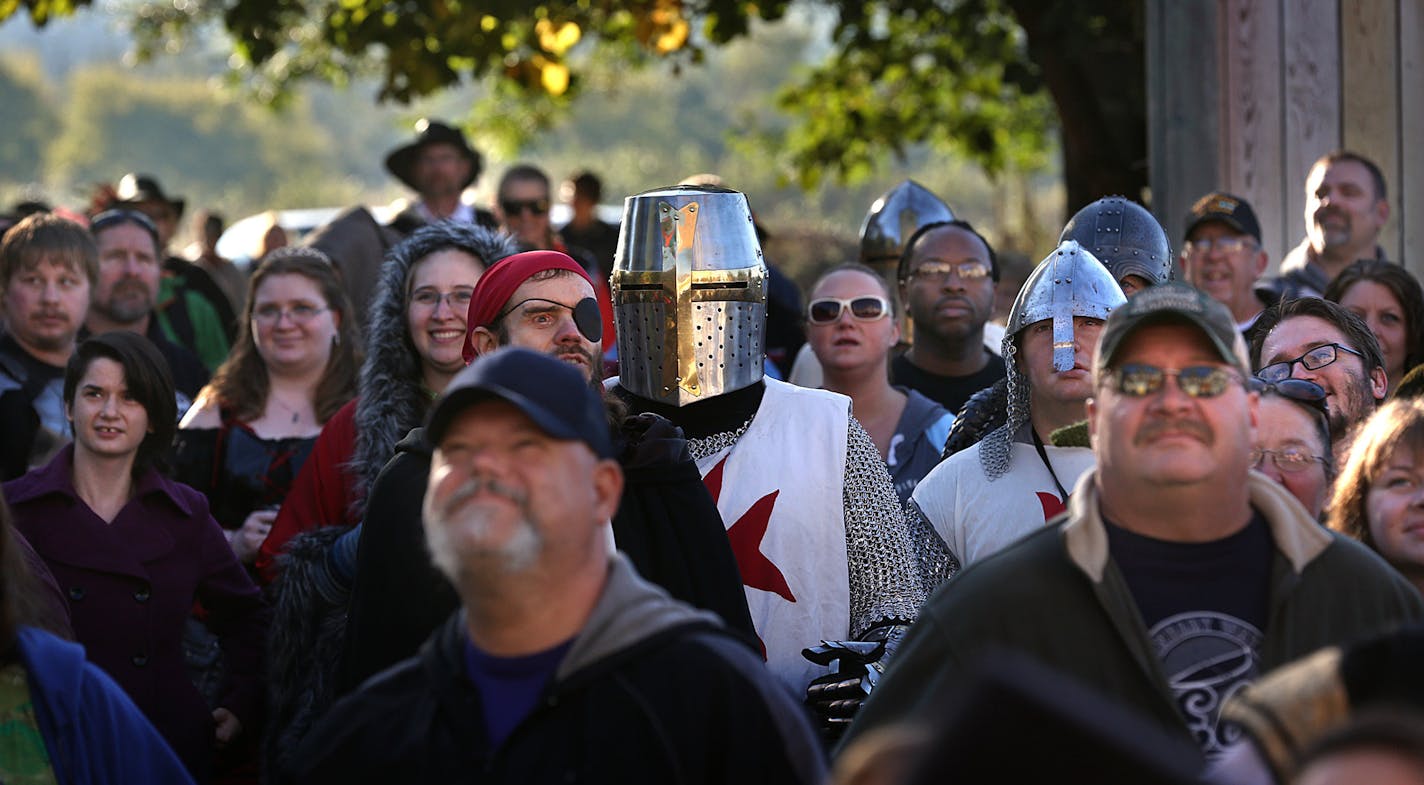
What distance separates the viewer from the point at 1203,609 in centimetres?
362

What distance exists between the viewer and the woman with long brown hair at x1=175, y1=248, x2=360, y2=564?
258 inches

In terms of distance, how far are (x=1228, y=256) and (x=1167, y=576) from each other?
14.0 feet

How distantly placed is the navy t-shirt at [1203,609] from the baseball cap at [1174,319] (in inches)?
12.1

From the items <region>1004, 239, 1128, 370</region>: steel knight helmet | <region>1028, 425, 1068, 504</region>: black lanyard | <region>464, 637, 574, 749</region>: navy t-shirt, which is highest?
<region>1004, 239, 1128, 370</region>: steel knight helmet

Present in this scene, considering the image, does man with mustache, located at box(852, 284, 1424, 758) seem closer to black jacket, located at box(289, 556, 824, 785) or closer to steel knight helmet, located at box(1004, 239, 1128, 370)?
black jacket, located at box(289, 556, 824, 785)

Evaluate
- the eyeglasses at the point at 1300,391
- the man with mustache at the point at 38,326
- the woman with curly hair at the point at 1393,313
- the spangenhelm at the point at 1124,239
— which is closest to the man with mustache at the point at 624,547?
the eyeglasses at the point at 1300,391

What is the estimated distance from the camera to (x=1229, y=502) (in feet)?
12.0

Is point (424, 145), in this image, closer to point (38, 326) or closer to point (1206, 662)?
point (38, 326)

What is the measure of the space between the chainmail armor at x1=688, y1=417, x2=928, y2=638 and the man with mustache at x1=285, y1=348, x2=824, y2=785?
6.02 feet

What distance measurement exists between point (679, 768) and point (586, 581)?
0.35 m

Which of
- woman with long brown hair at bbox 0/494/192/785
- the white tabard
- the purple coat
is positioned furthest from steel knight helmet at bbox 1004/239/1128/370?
woman with long brown hair at bbox 0/494/192/785

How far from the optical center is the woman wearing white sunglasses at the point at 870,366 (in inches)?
265

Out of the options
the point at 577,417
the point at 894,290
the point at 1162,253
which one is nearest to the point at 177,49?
the point at 894,290

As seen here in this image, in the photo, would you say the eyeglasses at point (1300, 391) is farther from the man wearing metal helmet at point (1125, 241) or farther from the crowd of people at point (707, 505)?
the man wearing metal helmet at point (1125, 241)
